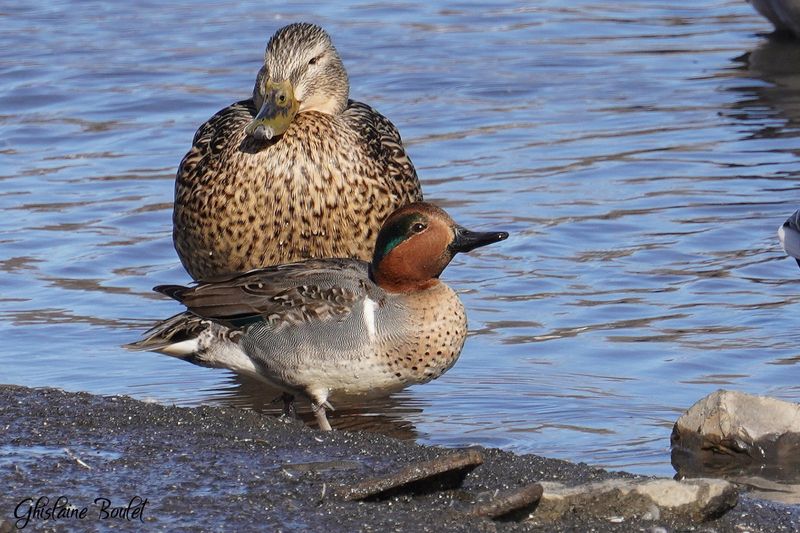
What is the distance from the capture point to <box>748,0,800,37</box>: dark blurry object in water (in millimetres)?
15070

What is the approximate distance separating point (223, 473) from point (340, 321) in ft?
4.25

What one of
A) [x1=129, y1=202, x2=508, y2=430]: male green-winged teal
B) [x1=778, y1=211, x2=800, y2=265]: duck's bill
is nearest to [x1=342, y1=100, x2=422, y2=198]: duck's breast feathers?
[x1=129, y1=202, x2=508, y2=430]: male green-winged teal

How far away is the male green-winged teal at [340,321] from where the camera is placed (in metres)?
6.43

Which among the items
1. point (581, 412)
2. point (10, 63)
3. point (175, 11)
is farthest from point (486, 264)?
point (175, 11)

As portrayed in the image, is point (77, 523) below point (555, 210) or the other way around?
the other way around

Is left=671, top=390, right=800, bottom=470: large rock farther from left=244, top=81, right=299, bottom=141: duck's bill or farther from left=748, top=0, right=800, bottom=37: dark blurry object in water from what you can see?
left=748, top=0, right=800, bottom=37: dark blurry object in water

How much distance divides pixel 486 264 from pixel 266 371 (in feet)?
10.0

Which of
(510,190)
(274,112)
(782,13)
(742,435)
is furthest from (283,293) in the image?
(782,13)

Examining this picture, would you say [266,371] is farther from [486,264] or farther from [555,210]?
[555,210]

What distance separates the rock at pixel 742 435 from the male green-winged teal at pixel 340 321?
1026 mm

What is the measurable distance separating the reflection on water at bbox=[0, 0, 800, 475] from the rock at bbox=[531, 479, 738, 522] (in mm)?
1321

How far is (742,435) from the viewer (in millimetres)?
6141

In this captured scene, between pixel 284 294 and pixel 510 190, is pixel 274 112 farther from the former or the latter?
pixel 510 190

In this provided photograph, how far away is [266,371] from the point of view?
259 inches
